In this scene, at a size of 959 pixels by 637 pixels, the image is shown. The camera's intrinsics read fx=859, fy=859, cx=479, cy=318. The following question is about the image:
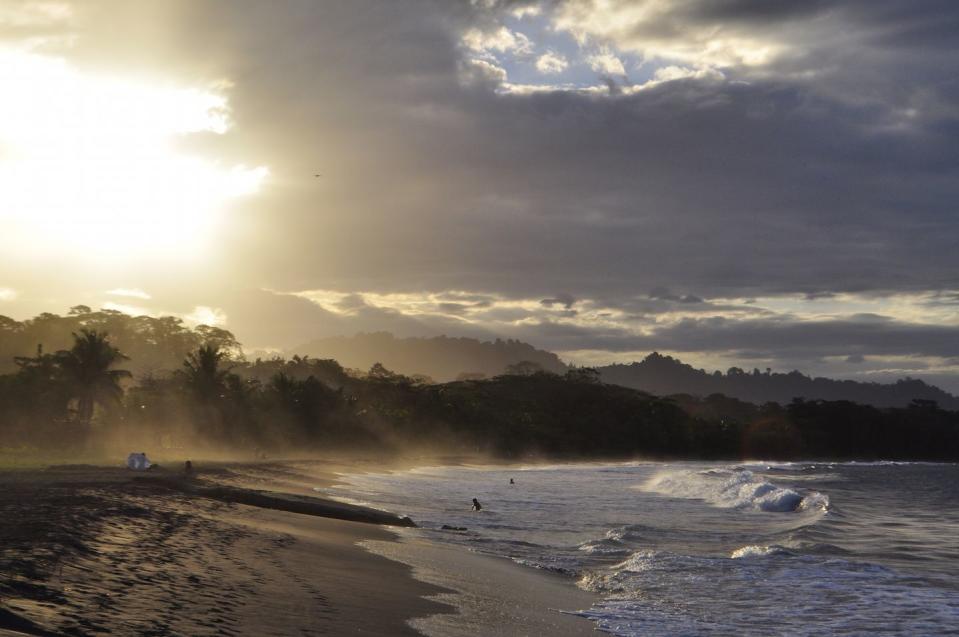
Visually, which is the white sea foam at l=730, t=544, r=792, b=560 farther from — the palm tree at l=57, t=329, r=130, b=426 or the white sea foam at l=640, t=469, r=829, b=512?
the palm tree at l=57, t=329, r=130, b=426

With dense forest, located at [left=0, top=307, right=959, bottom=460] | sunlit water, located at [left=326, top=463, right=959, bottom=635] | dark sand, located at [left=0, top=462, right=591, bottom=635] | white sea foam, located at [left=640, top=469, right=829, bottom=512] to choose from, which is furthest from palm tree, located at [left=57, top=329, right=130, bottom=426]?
dark sand, located at [left=0, top=462, right=591, bottom=635]

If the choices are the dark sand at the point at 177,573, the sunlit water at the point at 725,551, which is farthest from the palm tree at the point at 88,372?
the dark sand at the point at 177,573

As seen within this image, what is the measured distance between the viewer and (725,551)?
27.2m

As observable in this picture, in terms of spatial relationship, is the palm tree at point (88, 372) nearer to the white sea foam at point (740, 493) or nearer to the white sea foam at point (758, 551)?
the white sea foam at point (740, 493)

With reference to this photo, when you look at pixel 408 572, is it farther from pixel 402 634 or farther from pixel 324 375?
pixel 324 375

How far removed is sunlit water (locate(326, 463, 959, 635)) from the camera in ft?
57.3

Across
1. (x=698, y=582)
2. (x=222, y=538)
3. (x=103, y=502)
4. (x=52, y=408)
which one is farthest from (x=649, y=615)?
(x=52, y=408)

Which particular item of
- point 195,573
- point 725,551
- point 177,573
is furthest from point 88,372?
point 177,573

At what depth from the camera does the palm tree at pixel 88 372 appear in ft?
234

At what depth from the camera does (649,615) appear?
17141 millimetres

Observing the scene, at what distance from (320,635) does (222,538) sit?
337 inches

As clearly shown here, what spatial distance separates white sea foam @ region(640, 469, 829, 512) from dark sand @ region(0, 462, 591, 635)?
28.6 m

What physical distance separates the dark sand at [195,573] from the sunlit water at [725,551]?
2425 millimetres

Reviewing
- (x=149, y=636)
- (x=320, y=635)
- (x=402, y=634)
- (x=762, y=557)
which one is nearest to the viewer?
(x=149, y=636)
